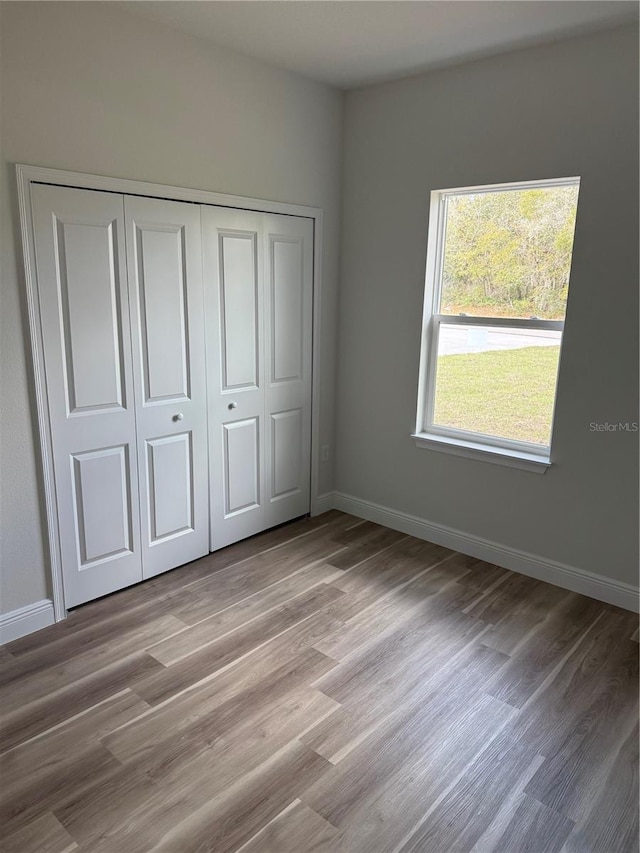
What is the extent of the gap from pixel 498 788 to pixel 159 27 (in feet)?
11.1

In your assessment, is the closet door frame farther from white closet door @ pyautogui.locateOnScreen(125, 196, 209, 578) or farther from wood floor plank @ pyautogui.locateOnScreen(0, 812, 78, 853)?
wood floor plank @ pyautogui.locateOnScreen(0, 812, 78, 853)

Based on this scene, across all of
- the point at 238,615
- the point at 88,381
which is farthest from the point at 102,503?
the point at 238,615

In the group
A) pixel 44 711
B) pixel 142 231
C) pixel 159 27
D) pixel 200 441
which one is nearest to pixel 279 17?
pixel 159 27

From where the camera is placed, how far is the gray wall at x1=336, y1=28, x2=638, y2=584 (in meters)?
2.75

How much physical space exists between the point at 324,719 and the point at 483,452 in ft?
5.77

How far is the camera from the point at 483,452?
3367 mm

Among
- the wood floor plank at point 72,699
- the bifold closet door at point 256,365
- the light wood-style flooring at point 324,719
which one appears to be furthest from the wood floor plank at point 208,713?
the bifold closet door at point 256,365

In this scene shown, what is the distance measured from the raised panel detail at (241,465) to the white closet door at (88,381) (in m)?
0.62

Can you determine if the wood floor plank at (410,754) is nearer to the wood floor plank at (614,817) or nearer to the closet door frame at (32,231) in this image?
the wood floor plank at (614,817)

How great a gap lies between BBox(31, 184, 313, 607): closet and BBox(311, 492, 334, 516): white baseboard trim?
1.05 feet

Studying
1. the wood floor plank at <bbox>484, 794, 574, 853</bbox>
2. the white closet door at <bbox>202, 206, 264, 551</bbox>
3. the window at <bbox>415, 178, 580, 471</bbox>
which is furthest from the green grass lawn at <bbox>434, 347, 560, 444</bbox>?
the wood floor plank at <bbox>484, 794, 574, 853</bbox>

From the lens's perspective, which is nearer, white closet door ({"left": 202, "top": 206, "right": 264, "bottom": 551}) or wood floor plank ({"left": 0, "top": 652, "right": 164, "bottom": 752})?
wood floor plank ({"left": 0, "top": 652, "right": 164, "bottom": 752})

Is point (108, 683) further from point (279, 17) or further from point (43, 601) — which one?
point (279, 17)

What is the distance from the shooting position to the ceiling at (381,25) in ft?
8.02
